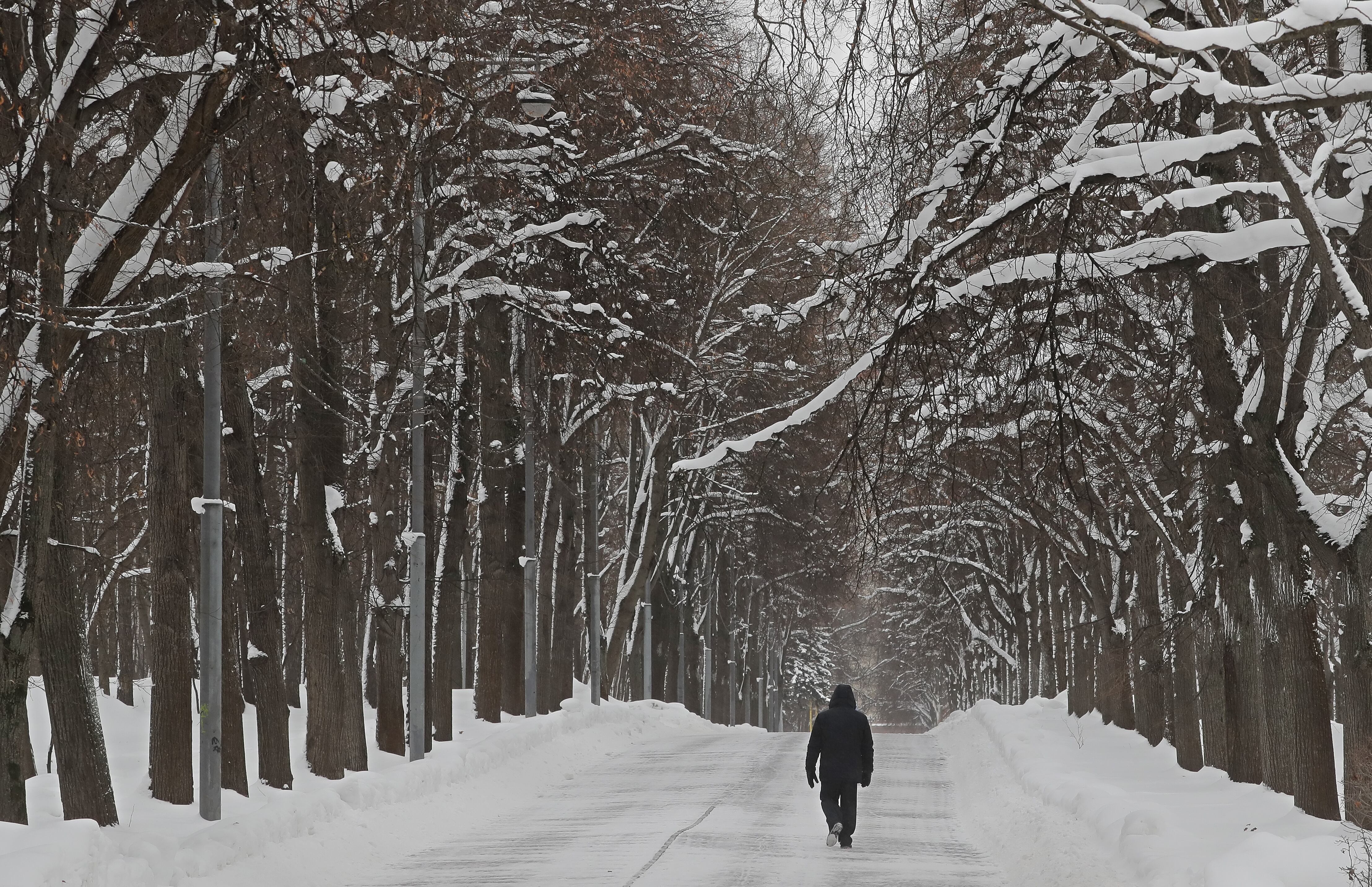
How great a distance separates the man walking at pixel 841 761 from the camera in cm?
1437

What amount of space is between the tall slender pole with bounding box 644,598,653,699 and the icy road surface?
16.7m

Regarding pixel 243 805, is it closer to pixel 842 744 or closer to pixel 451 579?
pixel 842 744

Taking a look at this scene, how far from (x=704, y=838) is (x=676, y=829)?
67 cm

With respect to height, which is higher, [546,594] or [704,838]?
[546,594]

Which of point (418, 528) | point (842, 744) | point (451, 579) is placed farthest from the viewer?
point (451, 579)

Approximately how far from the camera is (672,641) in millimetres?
47906

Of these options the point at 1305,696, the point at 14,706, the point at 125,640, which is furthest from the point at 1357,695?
the point at 125,640

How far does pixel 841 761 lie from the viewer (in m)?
14.5

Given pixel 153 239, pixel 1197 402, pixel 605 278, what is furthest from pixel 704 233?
pixel 153 239

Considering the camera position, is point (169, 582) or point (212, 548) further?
point (169, 582)

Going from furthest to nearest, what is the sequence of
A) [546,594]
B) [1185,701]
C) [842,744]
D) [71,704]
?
1. [546,594]
2. [1185,701]
3. [842,744]
4. [71,704]

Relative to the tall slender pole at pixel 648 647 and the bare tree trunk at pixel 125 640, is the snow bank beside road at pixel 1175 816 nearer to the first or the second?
the tall slender pole at pixel 648 647

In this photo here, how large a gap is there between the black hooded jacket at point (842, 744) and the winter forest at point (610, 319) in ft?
7.31

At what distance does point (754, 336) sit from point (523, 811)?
1650 cm
